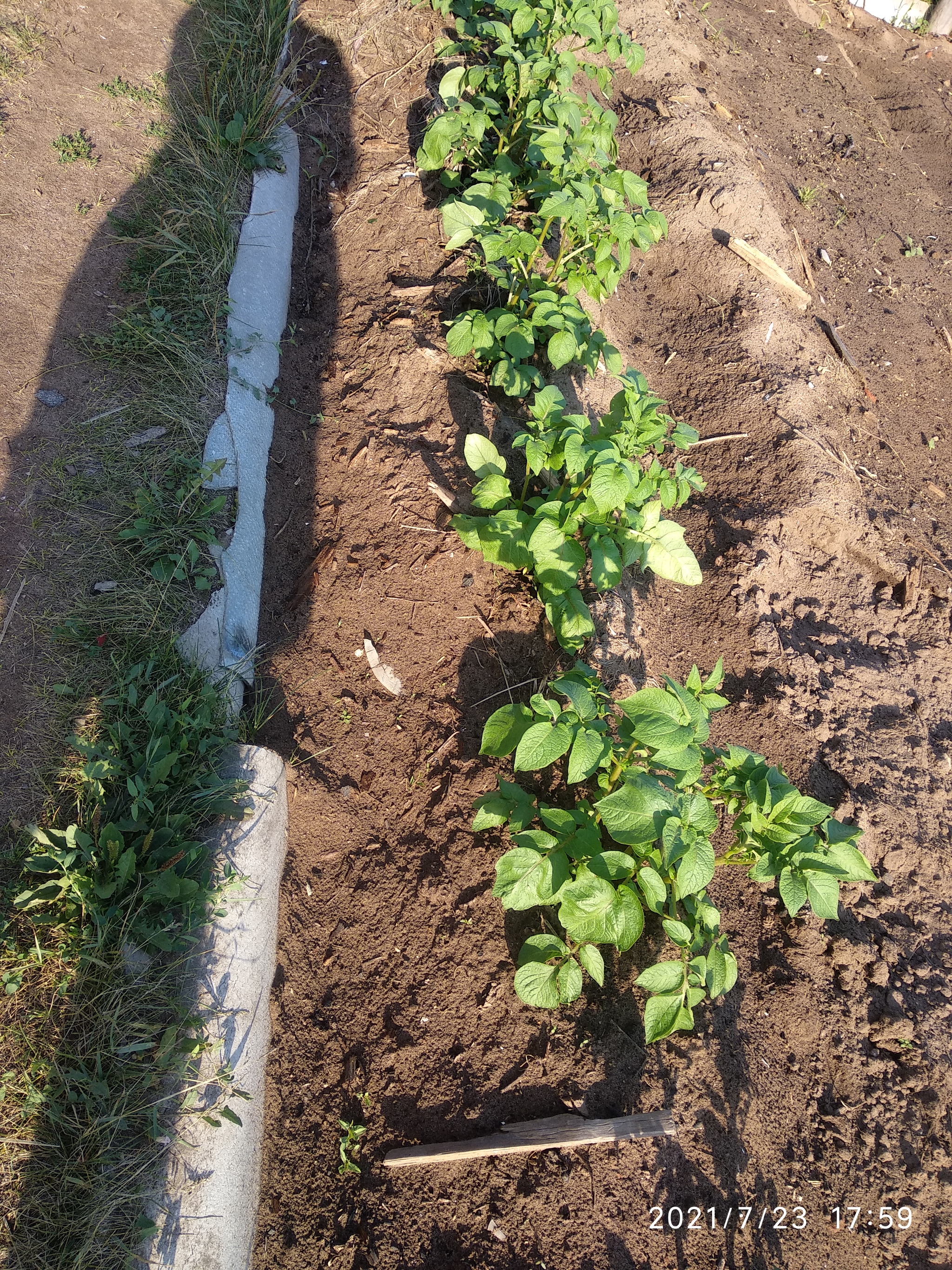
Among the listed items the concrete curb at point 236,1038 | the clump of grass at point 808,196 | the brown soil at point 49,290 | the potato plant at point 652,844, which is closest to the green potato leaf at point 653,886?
the potato plant at point 652,844

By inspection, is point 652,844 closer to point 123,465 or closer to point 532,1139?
point 532,1139

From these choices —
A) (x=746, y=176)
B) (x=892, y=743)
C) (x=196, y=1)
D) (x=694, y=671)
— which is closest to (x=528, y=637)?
(x=694, y=671)

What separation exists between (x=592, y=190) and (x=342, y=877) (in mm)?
2529

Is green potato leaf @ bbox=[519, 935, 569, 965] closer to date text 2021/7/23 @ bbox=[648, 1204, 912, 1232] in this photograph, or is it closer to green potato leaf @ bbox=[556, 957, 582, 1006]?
green potato leaf @ bbox=[556, 957, 582, 1006]

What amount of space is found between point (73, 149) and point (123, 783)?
125 inches

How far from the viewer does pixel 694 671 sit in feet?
6.66

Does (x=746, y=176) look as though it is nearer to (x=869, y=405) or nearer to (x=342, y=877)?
(x=869, y=405)

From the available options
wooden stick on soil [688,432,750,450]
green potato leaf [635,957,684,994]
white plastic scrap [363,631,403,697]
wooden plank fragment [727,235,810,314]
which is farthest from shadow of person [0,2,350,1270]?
wooden plank fragment [727,235,810,314]

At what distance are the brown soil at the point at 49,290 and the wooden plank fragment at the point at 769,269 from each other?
3.14 meters

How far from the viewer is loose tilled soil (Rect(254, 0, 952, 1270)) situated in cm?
191

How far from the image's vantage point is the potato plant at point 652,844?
1731 millimetres

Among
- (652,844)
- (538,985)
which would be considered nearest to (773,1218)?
(538,985)

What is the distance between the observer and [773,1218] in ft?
6.36

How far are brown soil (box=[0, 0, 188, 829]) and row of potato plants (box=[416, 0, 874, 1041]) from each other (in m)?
1.35
